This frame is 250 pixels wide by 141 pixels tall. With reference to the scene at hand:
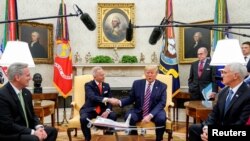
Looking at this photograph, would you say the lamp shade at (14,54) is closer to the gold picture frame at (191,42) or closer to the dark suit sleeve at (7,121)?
the dark suit sleeve at (7,121)

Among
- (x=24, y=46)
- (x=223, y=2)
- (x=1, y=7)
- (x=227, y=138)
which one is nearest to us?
(x=227, y=138)

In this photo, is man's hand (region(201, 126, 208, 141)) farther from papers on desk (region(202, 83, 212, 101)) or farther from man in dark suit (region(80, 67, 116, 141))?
papers on desk (region(202, 83, 212, 101))

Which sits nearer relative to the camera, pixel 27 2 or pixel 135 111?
pixel 135 111

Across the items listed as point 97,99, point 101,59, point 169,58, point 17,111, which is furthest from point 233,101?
point 101,59

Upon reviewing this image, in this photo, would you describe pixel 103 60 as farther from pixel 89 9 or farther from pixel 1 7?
pixel 1 7

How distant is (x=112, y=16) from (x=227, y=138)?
6771 mm

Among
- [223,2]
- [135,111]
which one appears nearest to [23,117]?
[135,111]

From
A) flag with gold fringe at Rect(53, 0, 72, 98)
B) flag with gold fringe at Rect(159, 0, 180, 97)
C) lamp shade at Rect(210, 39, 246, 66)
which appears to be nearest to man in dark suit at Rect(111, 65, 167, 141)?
lamp shade at Rect(210, 39, 246, 66)

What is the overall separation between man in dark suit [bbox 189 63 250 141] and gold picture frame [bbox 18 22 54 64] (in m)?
5.63

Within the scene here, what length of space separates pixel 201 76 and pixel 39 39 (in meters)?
4.29

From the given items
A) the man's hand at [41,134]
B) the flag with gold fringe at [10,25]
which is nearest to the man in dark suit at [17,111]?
the man's hand at [41,134]

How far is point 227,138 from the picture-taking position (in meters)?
2.75

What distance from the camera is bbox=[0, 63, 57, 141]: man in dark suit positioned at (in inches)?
138

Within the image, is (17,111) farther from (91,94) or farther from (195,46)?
(195,46)
